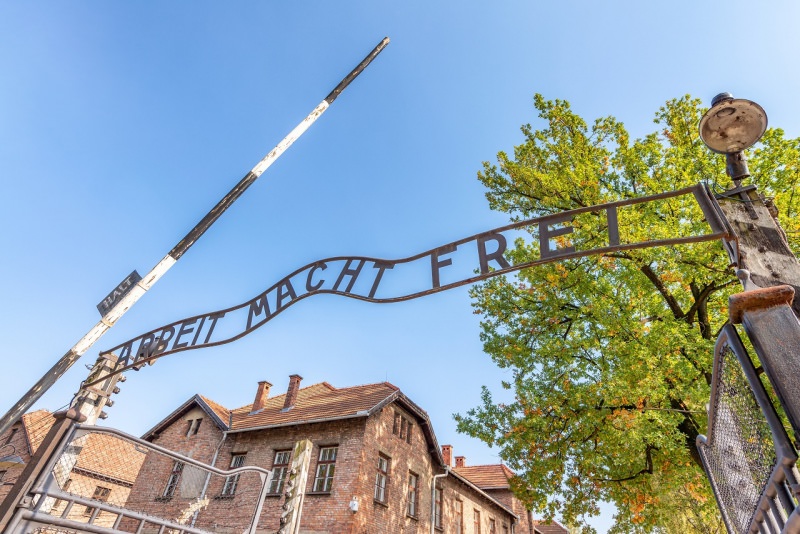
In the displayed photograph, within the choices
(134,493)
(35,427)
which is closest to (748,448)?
(134,493)

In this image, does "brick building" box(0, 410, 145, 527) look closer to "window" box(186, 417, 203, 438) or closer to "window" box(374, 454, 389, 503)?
"window" box(186, 417, 203, 438)

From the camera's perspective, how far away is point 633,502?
34.1 feet

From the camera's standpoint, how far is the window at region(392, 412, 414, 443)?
17938 millimetres

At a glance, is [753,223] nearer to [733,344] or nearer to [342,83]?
[733,344]

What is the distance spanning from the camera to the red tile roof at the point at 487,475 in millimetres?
26219

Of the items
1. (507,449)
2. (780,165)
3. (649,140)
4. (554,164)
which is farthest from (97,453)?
(780,165)

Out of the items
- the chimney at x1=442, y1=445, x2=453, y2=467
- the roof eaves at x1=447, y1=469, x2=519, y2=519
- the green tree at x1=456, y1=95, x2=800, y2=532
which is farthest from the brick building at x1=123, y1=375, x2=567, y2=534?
the green tree at x1=456, y1=95, x2=800, y2=532

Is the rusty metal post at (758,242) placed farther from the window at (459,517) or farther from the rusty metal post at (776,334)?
the window at (459,517)

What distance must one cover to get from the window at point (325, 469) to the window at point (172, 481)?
758 cm

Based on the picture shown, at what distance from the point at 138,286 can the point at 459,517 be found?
20.3 meters

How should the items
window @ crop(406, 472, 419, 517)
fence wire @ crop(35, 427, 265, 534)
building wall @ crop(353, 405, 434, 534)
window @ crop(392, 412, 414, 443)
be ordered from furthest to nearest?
window @ crop(392, 412, 414, 443) → window @ crop(406, 472, 419, 517) → fence wire @ crop(35, 427, 265, 534) → building wall @ crop(353, 405, 434, 534)

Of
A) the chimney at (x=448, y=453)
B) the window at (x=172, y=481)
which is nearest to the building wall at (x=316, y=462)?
the window at (x=172, y=481)

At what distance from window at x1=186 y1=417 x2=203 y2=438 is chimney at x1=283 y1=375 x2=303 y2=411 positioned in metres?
4.16

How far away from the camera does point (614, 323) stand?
31.2 feet
